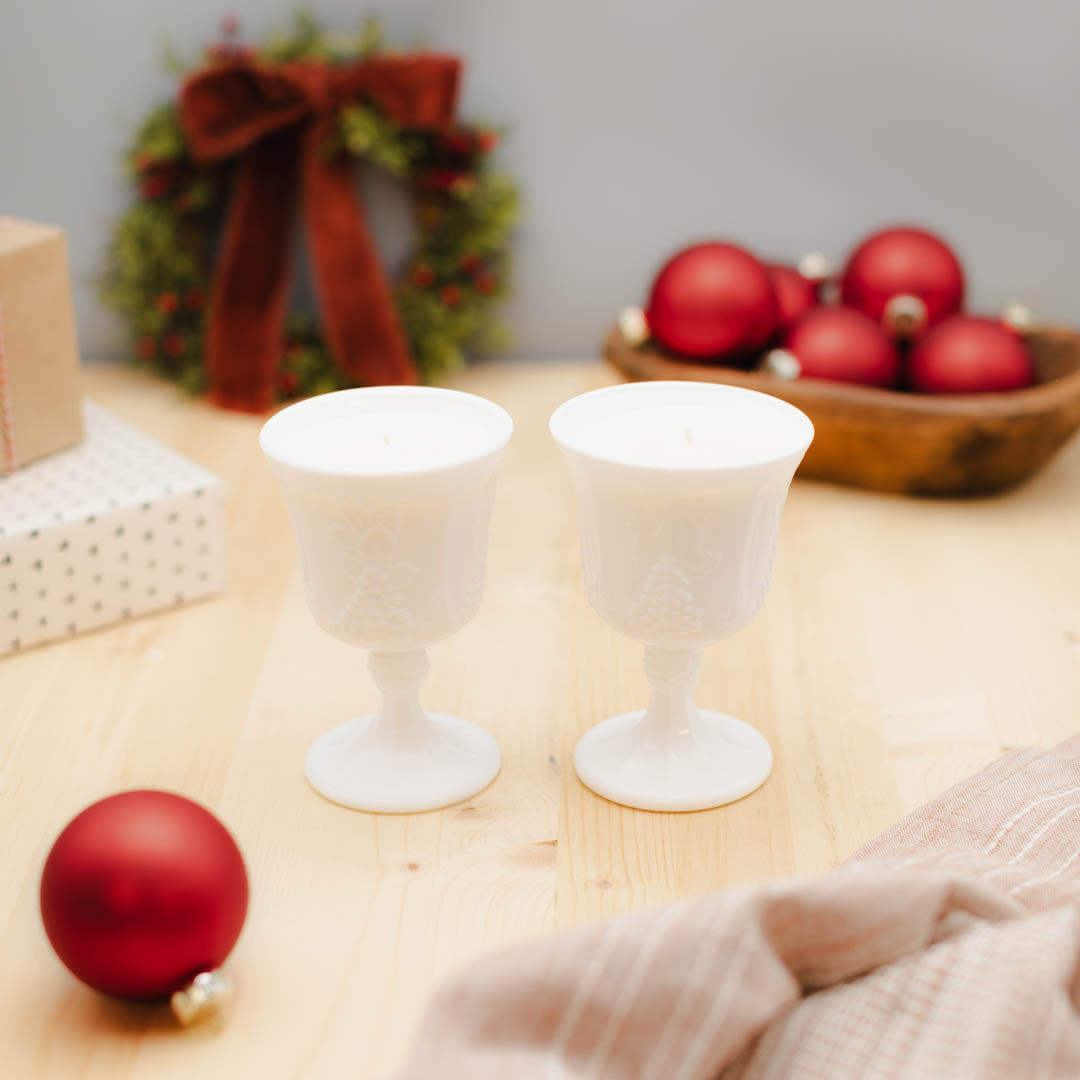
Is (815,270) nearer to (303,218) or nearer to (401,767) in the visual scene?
(303,218)

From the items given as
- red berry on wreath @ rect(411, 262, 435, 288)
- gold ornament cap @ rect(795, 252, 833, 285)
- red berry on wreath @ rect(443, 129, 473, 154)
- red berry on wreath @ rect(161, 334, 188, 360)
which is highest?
red berry on wreath @ rect(443, 129, 473, 154)

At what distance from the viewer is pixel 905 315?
1.21m

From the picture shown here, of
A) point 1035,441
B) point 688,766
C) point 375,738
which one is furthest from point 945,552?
point 375,738

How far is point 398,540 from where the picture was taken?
2.20ft

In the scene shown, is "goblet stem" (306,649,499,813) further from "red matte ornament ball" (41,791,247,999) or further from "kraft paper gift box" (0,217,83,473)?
"kraft paper gift box" (0,217,83,473)

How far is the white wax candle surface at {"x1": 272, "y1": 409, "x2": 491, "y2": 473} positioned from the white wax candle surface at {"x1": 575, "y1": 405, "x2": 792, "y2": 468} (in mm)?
67

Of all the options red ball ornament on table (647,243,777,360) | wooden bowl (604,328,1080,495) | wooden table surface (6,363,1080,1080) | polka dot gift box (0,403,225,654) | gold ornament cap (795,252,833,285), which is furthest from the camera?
gold ornament cap (795,252,833,285)

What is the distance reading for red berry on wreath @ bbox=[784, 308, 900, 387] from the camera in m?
1.15

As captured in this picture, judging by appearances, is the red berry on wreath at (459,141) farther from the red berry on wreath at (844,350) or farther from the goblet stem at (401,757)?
the goblet stem at (401,757)

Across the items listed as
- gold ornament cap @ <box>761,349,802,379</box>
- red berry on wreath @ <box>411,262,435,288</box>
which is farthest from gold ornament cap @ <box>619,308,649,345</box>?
red berry on wreath @ <box>411,262,435,288</box>

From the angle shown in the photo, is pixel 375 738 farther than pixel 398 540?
Yes

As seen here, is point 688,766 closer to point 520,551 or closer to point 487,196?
point 520,551

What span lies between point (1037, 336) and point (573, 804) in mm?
696

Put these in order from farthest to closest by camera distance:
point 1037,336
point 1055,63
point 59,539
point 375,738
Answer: point 1055,63, point 1037,336, point 59,539, point 375,738
